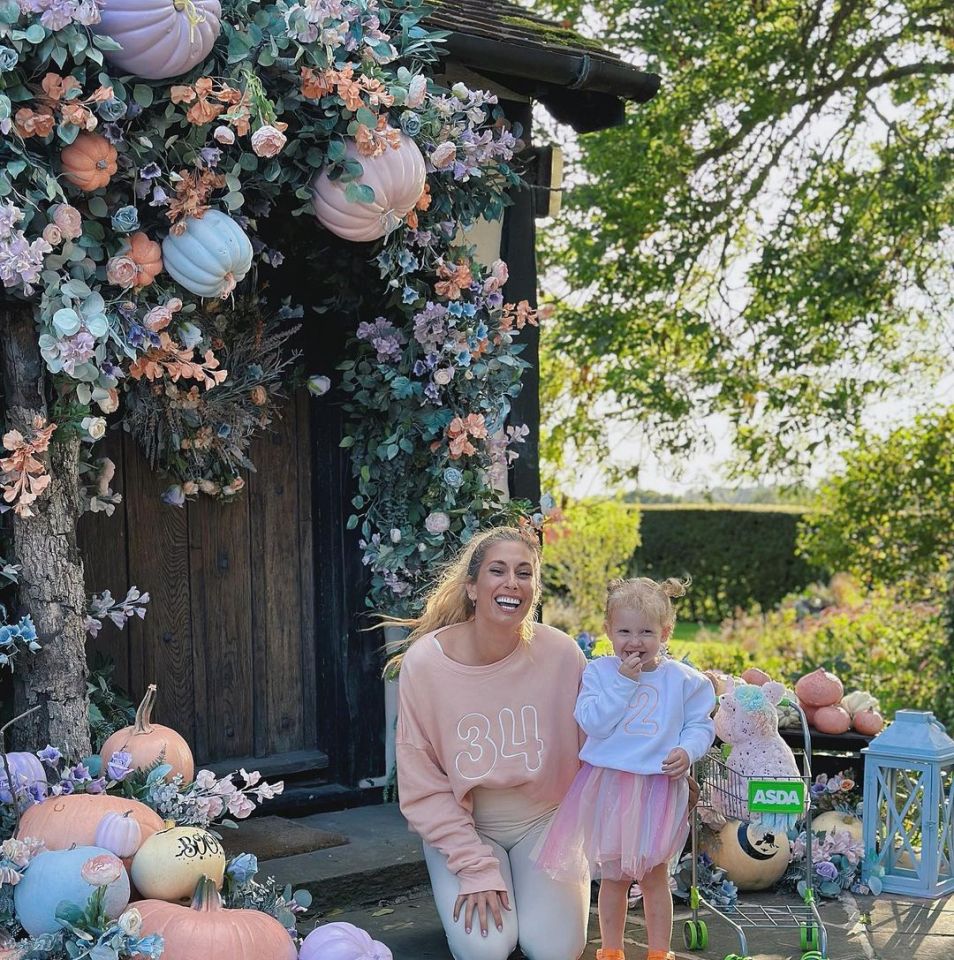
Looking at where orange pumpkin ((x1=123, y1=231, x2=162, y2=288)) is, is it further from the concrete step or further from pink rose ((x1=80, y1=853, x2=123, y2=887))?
the concrete step

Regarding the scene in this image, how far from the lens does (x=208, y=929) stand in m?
3.05

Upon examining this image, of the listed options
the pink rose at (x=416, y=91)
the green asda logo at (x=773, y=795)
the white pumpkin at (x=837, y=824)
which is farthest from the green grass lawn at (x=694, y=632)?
the pink rose at (x=416, y=91)

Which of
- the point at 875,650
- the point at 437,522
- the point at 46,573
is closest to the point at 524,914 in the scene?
the point at 437,522

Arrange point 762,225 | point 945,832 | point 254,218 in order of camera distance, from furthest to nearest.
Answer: point 762,225 → point 945,832 → point 254,218

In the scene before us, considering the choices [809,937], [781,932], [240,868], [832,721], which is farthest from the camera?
[832,721]

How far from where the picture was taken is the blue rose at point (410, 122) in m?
4.02

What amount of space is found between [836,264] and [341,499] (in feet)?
17.1

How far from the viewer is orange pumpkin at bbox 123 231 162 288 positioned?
11.7 feet

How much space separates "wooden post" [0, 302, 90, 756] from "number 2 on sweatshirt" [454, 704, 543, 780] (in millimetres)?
1107

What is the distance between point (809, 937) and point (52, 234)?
10.1 feet

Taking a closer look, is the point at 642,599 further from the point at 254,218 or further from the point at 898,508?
the point at 898,508

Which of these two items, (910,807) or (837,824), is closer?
(910,807)

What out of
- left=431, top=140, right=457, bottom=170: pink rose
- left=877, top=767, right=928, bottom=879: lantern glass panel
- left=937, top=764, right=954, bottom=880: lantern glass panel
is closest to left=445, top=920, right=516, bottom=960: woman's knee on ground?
left=877, top=767, right=928, bottom=879: lantern glass panel

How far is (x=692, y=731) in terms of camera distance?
3.58 metres
